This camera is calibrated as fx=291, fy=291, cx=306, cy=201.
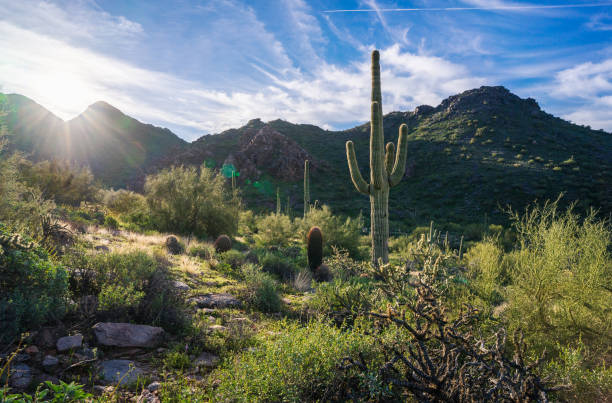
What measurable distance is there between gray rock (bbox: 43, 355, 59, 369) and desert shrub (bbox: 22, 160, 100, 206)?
49.3 ft

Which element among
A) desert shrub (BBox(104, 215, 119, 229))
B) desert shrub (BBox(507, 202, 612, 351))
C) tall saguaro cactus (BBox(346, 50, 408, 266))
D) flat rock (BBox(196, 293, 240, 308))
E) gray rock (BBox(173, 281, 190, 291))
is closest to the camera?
desert shrub (BBox(507, 202, 612, 351))

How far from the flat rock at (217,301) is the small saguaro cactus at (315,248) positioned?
13.2ft

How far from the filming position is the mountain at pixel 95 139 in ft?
135

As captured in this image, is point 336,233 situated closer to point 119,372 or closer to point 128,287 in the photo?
point 128,287

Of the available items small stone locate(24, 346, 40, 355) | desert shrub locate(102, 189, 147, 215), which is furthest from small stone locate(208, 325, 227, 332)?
desert shrub locate(102, 189, 147, 215)

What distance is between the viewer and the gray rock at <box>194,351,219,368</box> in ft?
11.7

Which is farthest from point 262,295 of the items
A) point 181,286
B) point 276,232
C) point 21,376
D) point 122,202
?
point 122,202

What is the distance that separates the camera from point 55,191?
618 inches

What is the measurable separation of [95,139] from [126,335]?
58.2 m

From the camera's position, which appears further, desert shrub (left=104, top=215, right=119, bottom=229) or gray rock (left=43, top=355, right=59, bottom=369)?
desert shrub (left=104, top=215, right=119, bottom=229)

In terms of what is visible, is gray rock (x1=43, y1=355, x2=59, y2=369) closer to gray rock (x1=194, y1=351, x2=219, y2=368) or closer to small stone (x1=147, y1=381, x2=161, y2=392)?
small stone (x1=147, y1=381, x2=161, y2=392)

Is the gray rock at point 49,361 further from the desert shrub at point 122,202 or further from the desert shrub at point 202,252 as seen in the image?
the desert shrub at point 122,202

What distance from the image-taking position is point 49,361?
3023mm

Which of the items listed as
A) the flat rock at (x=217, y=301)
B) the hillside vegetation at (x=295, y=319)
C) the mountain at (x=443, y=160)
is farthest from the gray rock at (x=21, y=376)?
the mountain at (x=443, y=160)
